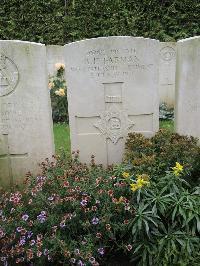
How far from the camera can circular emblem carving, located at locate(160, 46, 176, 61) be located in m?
8.84

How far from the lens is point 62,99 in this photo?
8.44m

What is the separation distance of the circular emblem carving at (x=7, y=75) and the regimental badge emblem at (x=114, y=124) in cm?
108

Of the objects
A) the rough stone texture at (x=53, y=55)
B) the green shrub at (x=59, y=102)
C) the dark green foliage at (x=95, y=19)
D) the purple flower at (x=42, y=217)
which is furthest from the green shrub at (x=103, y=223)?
the dark green foliage at (x=95, y=19)

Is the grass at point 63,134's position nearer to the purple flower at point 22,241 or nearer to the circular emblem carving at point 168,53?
the circular emblem carving at point 168,53

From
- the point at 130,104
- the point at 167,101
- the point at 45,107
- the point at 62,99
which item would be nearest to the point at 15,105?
the point at 45,107

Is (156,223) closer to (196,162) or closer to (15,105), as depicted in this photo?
(196,162)

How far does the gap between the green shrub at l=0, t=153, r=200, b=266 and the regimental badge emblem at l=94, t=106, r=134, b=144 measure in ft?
3.56

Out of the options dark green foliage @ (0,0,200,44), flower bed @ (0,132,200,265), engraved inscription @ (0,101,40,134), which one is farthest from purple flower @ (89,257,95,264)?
dark green foliage @ (0,0,200,44)

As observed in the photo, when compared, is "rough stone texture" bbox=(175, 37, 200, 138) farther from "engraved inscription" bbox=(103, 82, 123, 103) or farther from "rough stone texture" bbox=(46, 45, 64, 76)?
"rough stone texture" bbox=(46, 45, 64, 76)

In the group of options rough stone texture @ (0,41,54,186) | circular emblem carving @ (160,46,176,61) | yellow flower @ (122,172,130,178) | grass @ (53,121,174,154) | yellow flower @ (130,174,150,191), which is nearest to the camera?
yellow flower @ (130,174,150,191)

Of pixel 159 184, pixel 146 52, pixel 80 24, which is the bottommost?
pixel 159 184

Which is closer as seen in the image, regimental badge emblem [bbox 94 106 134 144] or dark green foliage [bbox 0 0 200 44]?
regimental badge emblem [bbox 94 106 134 144]

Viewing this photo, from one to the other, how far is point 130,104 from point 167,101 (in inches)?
183

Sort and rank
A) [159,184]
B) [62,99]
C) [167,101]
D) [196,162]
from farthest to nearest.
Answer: [167,101], [62,99], [196,162], [159,184]
